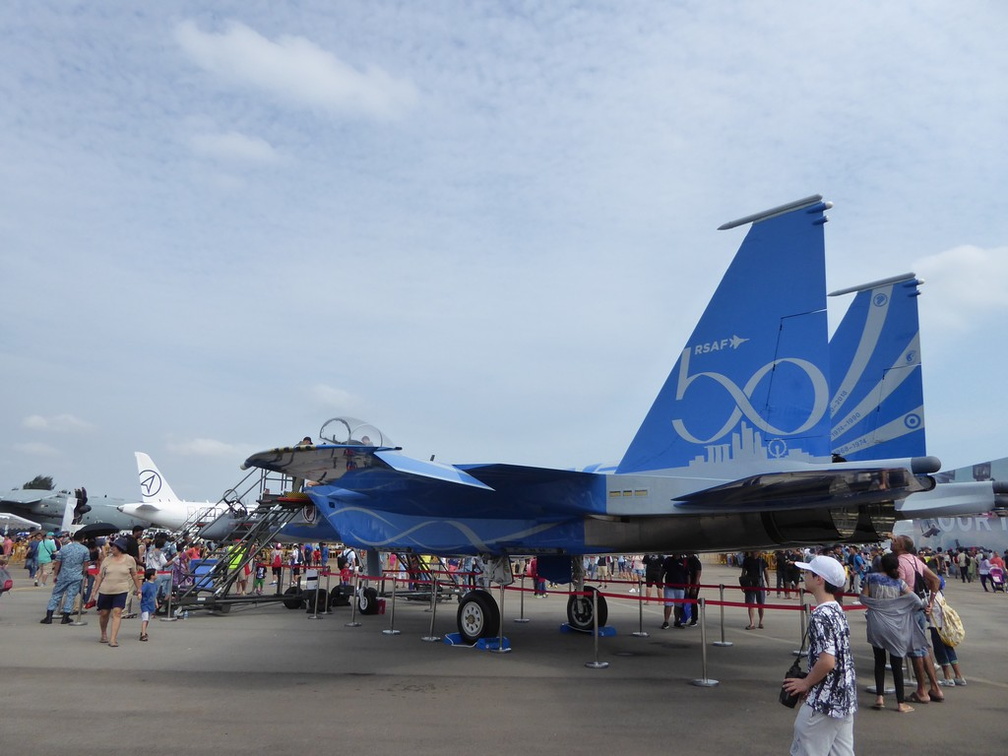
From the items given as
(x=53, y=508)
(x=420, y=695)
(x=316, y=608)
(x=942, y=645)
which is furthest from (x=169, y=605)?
(x=53, y=508)

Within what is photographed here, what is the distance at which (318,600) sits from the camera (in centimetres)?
1438

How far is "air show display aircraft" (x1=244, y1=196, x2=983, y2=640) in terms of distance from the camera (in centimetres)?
741

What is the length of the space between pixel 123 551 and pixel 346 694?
16.0ft

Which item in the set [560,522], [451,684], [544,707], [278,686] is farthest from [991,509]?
[278,686]

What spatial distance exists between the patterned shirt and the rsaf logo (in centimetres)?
4045

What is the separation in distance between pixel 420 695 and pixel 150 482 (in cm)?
3638

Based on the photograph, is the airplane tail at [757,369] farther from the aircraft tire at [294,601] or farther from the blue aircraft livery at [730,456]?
the aircraft tire at [294,601]

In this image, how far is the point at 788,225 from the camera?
26.1 ft

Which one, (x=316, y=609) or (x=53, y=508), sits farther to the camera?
(x=53, y=508)

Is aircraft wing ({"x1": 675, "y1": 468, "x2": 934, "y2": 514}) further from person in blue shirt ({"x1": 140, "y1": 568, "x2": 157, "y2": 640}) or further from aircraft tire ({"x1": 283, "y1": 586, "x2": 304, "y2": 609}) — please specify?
aircraft tire ({"x1": 283, "y1": 586, "x2": 304, "y2": 609})

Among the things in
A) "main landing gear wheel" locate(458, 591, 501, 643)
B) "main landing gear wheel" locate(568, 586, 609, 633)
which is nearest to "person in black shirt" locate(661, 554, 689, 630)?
"main landing gear wheel" locate(568, 586, 609, 633)

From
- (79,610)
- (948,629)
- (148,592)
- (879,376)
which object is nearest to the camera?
(948,629)

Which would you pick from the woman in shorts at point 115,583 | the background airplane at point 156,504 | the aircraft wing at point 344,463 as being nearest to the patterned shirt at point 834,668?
the aircraft wing at point 344,463

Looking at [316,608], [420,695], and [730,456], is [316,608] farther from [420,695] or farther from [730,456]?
[730,456]
